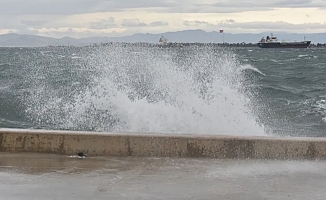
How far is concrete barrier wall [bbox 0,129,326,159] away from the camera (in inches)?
270

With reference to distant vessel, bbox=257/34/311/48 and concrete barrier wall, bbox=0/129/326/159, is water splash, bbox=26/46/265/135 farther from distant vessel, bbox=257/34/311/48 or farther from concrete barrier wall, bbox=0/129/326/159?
distant vessel, bbox=257/34/311/48

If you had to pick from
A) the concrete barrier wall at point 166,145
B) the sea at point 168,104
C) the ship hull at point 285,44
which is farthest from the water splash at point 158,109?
the ship hull at point 285,44

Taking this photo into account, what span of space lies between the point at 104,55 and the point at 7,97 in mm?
9282

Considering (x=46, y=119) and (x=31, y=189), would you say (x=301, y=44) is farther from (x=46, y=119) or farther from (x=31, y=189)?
(x=31, y=189)

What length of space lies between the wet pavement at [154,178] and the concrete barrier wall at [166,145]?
16 centimetres

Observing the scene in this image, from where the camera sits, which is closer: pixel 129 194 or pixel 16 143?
pixel 129 194

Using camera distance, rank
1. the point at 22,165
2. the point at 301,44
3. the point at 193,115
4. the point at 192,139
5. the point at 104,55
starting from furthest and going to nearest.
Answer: the point at 301,44, the point at 104,55, the point at 193,115, the point at 192,139, the point at 22,165

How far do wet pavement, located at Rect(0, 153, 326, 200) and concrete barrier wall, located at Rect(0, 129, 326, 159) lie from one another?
0.16m

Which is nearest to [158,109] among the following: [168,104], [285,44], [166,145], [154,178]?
[168,104]

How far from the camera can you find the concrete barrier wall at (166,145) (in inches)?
270

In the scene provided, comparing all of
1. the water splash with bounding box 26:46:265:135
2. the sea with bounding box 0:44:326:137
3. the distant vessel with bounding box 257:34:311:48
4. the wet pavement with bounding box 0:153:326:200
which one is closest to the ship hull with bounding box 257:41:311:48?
the distant vessel with bounding box 257:34:311:48

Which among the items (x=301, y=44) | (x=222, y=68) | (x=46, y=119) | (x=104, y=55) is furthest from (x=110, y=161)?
(x=301, y=44)

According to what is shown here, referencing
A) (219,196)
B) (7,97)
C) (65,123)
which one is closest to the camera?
(219,196)

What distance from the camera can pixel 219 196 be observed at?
525 cm
